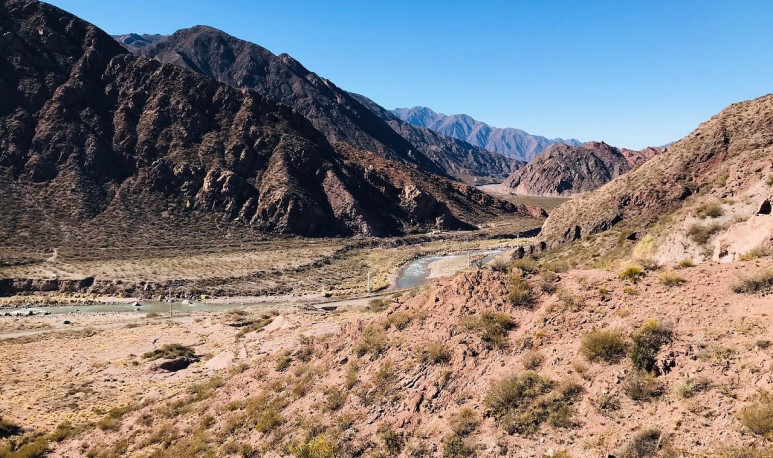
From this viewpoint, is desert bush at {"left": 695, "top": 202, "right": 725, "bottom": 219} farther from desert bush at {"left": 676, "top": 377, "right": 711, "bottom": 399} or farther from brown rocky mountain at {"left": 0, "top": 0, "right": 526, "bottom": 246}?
brown rocky mountain at {"left": 0, "top": 0, "right": 526, "bottom": 246}

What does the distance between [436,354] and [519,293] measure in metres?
3.23

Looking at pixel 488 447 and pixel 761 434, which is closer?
pixel 761 434

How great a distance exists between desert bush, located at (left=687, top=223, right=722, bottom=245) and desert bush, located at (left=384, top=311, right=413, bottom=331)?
48.4ft

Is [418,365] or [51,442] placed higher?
[418,365]

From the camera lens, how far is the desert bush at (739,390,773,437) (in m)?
6.31

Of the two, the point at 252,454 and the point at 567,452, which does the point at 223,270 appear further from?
the point at 567,452

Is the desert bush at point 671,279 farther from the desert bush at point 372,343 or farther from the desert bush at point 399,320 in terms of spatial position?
the desert bush at point 372,343

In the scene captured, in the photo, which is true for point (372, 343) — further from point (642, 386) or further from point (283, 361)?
point (642, 386)

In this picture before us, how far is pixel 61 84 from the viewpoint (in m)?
82.2

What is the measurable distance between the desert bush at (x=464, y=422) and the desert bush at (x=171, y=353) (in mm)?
19756

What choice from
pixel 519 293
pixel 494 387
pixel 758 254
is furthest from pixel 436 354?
pixel 758 254

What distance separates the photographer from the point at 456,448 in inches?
341

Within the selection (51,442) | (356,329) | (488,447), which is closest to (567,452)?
(488,447)

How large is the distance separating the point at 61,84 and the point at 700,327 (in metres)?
106
